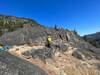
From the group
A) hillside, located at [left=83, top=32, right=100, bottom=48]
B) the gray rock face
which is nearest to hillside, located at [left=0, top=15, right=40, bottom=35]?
the gray rock face

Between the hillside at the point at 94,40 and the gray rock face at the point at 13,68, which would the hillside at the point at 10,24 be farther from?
the hillside at the point at 94,40

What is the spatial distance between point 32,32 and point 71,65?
1029 centimetres

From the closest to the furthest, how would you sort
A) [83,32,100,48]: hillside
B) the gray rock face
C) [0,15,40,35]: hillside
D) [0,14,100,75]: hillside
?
the gray rock face
[0,14,100,75]: hillside
[0,15,40,35]: hillside
[83,32,100,48]: hillside

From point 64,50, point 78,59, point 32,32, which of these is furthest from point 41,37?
point 78,59

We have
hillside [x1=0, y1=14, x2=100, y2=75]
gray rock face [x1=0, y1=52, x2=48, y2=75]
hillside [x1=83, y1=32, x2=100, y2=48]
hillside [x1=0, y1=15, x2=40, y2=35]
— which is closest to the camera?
gray rock face [x1=0, y1=52, x2=48, y2=75]

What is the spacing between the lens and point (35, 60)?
24641mm

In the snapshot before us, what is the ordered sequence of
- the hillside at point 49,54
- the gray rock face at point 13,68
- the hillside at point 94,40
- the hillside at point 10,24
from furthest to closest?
the hillside at point 94,40, the hillside at point 10,24, the hillside at point 49,54, the gray rock face at point 13,68

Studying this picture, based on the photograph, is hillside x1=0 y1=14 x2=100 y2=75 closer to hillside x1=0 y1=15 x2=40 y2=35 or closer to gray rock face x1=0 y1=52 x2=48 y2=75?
gray rock face x1=0 y1=52 x2=48 y2=75

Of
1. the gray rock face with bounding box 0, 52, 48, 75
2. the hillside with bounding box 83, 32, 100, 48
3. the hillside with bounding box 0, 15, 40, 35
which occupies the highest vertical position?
the hillside with bounding box 0, 15, 40, 35

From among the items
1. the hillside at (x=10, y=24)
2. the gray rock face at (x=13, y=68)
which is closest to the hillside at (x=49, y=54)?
the gray rock face at (x=13, y=68)

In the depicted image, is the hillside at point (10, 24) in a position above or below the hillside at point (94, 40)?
above

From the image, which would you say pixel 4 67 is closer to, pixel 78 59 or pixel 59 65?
pixel 59 65

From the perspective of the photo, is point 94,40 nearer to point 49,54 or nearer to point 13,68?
point 49,54

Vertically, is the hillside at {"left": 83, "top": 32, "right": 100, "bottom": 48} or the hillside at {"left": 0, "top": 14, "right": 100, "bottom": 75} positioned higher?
the hillside at {"left": 83, "top": 32, "right": 100, "bottom": 48}
